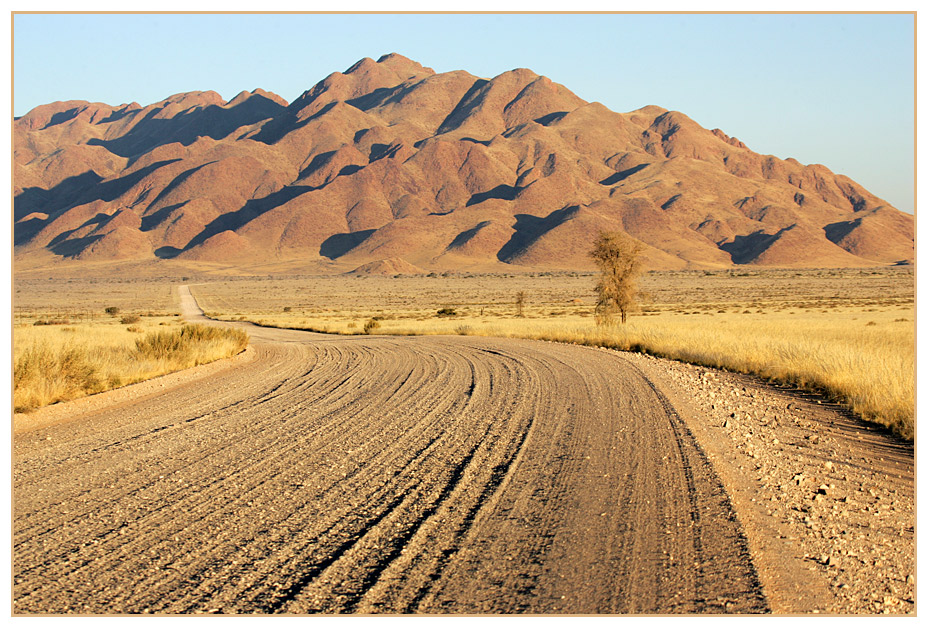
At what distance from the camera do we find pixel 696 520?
5883 millimetres

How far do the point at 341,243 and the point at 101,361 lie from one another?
177 metres

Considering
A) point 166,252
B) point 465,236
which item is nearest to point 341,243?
point 465,236

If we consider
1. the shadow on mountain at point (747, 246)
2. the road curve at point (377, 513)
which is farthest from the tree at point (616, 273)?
the shadow on mountain at point (747, 246)

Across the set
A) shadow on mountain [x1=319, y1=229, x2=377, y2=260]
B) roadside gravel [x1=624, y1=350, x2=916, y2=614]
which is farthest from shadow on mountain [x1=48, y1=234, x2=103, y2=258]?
roadside gravel [x1=624, y1=350, x2=916, y2=614]

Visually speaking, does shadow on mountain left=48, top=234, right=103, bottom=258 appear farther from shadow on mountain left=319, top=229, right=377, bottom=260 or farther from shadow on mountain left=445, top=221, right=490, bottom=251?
shadow on mountain left=445, top=221, right=490, bottom=251

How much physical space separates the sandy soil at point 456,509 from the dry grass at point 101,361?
0.84m

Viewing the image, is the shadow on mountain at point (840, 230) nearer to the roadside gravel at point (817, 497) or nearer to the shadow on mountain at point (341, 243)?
the shadow on mountain at point (341, 243)

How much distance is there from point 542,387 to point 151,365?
959 cm

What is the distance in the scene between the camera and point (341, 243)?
7500 inches

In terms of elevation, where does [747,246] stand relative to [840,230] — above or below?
below

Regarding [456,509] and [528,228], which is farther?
[528,228]

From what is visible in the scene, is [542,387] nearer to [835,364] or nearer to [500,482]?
[835,364]

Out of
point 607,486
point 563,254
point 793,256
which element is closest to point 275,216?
point 563,254

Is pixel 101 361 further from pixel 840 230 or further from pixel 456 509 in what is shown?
pixel 840 230
